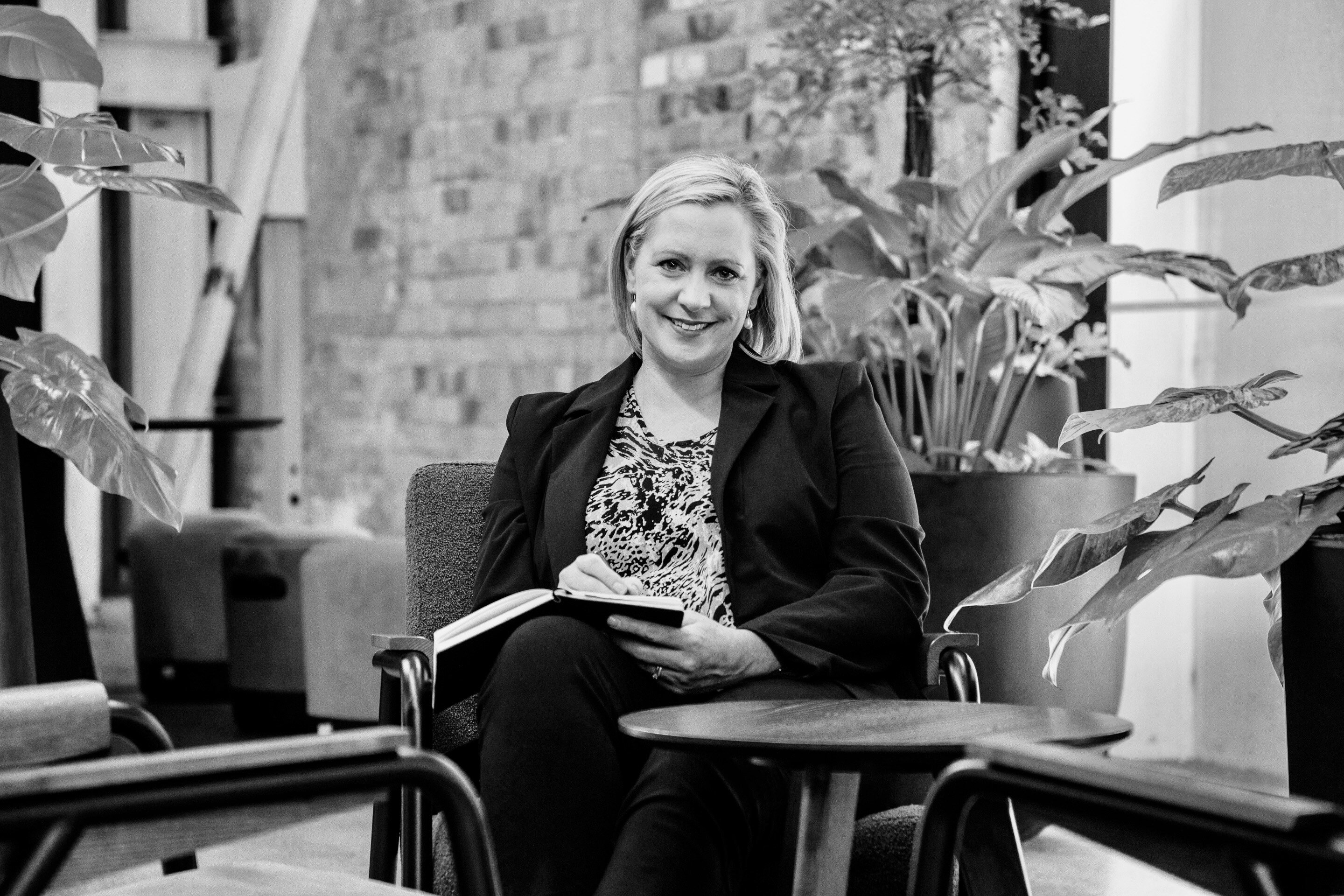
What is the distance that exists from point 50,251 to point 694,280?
1.06 meters

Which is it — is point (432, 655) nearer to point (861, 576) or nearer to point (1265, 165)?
point (861, 576)

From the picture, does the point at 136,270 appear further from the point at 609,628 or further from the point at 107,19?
the point at 609,628

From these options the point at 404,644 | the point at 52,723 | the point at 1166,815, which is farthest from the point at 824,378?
the point at 1166,815

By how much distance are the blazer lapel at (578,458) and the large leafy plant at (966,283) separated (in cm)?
50

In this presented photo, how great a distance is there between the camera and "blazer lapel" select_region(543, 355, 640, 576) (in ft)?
6.52

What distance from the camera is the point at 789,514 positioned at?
1.94 m

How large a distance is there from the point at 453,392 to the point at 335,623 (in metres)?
1.42

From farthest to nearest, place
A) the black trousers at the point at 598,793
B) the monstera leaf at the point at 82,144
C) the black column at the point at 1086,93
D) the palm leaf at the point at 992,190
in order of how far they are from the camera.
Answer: the black column at the point at 1086,93, the palm leaf at the point at 992,190, the monstera leaf at the point at 82,144, the black trousers at the point at 598,793

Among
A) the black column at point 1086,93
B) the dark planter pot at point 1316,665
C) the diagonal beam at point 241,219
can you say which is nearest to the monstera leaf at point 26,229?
the dark planter pot at point 1316,665

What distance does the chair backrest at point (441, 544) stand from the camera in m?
2.09

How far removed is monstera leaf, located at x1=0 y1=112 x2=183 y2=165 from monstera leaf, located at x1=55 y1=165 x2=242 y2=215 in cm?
2

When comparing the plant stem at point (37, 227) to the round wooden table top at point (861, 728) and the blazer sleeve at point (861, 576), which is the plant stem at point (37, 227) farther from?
the round wooden table top at point (861, 728)

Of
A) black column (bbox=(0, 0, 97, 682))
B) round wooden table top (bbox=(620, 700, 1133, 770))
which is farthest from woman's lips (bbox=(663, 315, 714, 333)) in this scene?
black column (bbox=(0, 0, 97, 682))

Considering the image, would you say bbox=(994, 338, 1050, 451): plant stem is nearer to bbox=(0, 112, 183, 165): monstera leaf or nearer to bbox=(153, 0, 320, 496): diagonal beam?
bbox=(0, 112, 183, 165): monstera leaf
